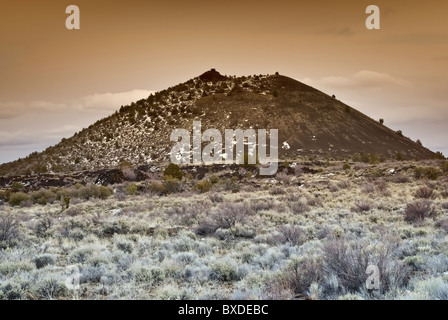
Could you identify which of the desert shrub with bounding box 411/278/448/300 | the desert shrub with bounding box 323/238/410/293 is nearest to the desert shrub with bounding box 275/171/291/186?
the desert shrub with bounding box 323/238/410/293

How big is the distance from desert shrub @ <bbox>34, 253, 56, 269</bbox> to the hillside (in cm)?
5412

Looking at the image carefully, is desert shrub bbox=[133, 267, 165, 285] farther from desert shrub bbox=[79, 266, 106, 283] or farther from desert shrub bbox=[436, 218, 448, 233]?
desert shrub bbox=[436, 218, 448, 233]

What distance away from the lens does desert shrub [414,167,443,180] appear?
96.3 ft

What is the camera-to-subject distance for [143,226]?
13.5m

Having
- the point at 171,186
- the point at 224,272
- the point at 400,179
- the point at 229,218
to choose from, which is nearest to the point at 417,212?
the point at 229,218

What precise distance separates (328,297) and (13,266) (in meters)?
6.37

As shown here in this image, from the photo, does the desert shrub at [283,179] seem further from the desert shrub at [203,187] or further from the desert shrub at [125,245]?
the desert shrub at [125,245]

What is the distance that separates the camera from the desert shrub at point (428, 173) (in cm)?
2936

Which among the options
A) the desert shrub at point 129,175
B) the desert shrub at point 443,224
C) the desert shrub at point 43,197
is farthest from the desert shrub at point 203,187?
the desert shrub at point 443,224

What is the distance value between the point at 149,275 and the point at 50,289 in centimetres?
174

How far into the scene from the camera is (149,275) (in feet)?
25.0

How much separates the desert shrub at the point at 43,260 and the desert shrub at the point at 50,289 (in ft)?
6.51
